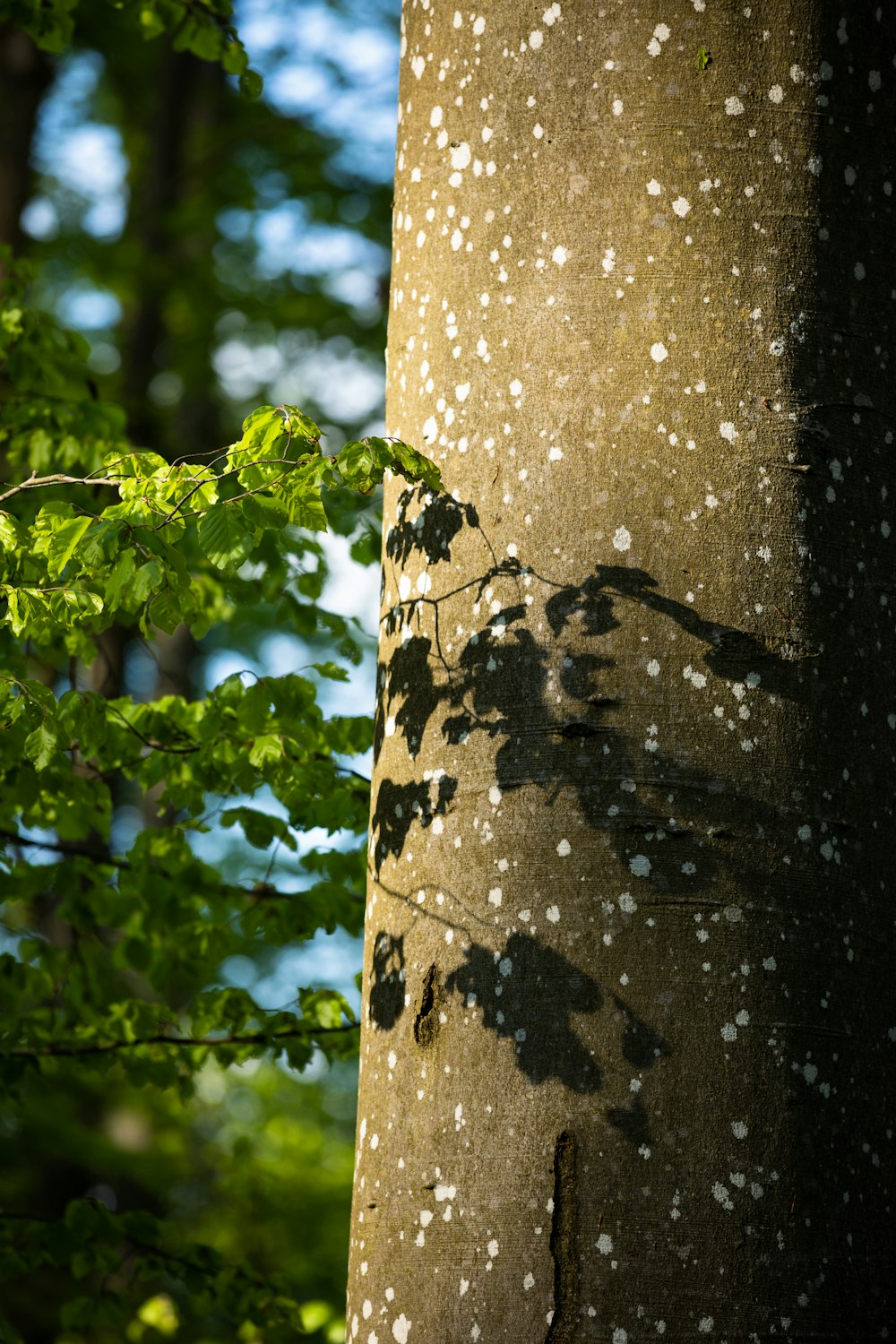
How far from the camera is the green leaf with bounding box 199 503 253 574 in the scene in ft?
7.50

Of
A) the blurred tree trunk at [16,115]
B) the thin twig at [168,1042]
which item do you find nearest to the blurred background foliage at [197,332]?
the blurred tree trunk at [16,115]

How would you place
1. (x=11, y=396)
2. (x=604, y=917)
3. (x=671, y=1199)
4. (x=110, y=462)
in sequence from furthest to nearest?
(x=11, y=396) < (x=110, y=462) < (x=604, y=917) < (x=671, y=1199)

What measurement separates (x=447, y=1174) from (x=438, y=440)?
1.22 metres

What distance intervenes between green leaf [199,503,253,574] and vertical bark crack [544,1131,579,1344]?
45.0 inches

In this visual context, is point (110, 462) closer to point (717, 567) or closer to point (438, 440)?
point (438, 440)

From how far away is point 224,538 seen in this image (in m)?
2.29

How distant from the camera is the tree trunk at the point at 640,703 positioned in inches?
70.1

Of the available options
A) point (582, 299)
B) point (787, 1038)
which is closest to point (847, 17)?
point (582, 299)

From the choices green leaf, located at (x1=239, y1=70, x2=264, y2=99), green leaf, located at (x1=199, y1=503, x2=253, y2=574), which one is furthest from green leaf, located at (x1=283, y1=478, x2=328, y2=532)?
green leaf, located at (x1=239, y1=70, x2=264, y2=99)

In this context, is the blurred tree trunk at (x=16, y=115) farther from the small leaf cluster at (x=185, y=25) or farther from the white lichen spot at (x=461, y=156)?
the white lichen spot at (x=461, y=156)

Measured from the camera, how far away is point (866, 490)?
213 centimetres

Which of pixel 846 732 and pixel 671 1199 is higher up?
pixel 846 732

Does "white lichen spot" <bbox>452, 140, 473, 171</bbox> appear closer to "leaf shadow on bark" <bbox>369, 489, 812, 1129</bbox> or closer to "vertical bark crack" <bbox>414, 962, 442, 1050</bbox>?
"leaf shadow on bark" <bbox>369, 489, 812, 1129</bbox>

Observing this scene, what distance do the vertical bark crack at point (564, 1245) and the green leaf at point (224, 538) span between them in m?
1.14
